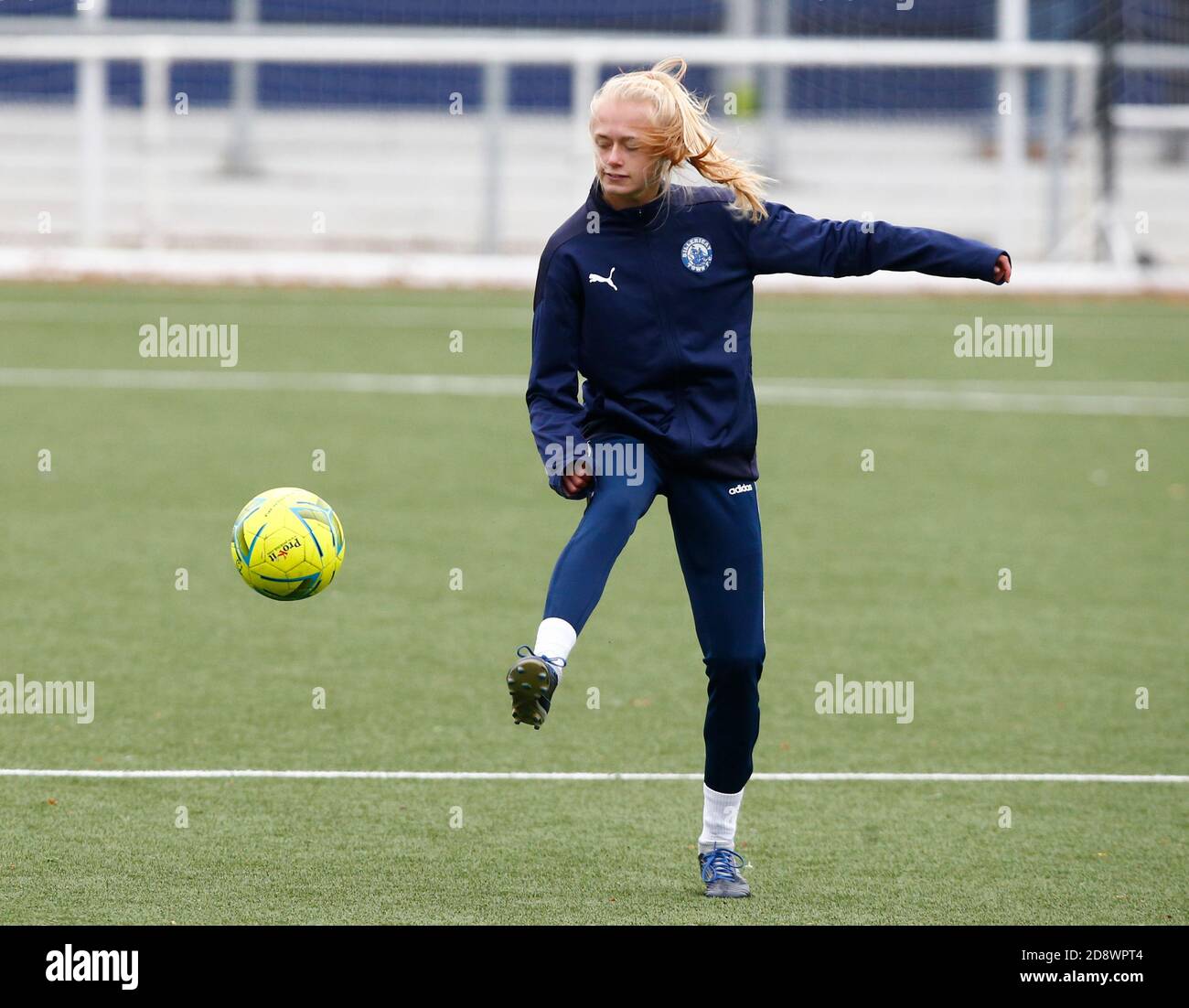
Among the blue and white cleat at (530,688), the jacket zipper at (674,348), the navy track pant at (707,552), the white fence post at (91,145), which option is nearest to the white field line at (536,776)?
the navy track pant at (707,552)

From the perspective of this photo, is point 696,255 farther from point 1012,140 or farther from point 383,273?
point 1012,140

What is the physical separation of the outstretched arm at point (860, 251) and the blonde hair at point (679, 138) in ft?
0.27

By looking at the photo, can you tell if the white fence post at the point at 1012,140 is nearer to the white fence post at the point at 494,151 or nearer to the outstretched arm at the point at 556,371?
the white fence post at the point at 494,151

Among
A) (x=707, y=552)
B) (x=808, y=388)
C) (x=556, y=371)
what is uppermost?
(x=808, y=388)

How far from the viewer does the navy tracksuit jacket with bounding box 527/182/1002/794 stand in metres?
5.07

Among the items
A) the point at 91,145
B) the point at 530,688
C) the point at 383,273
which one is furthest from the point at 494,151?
the point at 530,688

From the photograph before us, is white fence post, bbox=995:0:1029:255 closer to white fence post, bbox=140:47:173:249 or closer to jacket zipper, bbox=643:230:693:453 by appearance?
white fence post, bbox=140:47:173:249

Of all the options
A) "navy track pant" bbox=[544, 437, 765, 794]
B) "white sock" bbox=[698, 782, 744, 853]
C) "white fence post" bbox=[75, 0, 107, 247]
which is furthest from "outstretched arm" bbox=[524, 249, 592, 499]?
"white fence post" bbox=[75, 0, 107, 247]

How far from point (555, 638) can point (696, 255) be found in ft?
3.63

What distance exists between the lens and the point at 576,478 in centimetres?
500

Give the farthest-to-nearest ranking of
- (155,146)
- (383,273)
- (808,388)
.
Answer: (155,146) → (383,273) → (808,388)

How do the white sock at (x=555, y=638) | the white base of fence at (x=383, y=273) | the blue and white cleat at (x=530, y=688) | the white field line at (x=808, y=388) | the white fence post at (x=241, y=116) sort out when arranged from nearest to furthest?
the blue and white cleat at (x=530, y=688) < the white sock at (x=555, y=638) < the white field line at (x=808, y=388) < the white base of fence at (x=383, y=273) < the white fence post at (x=241, y=116)

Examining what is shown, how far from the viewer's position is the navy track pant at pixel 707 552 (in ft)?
16.4

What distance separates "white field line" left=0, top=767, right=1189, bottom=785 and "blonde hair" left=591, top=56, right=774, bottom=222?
219 cm
